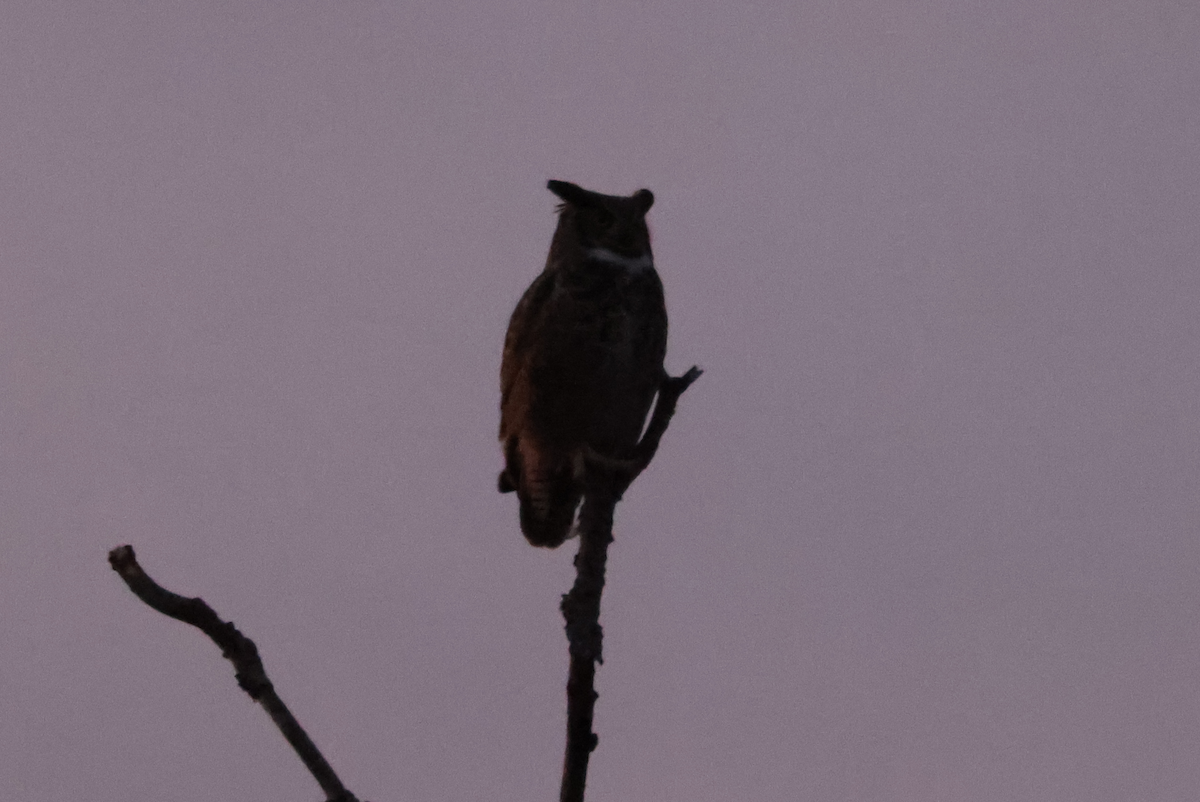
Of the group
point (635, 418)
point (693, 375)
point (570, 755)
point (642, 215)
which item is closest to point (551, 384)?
point (635, 418)

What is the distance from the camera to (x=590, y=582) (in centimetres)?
334

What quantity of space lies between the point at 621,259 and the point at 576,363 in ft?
2.30

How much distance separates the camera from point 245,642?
2.49m

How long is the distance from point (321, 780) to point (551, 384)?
12.3ft

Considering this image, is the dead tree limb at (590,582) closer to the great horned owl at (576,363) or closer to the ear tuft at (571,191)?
the great horned owl at (576,363)

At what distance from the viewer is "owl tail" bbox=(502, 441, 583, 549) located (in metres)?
6.39

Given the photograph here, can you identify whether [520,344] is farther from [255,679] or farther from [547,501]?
[255,679]

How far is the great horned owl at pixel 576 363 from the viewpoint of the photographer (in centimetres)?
609

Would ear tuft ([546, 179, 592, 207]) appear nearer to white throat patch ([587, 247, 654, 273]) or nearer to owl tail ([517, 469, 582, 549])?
white throat patch ([587, 247, 654, 273])

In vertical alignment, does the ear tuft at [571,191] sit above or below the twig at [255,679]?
above

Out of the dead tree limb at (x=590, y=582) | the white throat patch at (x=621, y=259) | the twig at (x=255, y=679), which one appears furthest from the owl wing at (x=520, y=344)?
the twig at (x=255, y=679)

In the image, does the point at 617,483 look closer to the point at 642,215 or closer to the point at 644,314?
the point at 644,314

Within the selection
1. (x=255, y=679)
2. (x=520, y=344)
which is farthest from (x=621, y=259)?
(x=255, y=679)

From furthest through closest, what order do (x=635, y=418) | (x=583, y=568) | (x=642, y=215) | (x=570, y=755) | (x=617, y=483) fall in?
(x=642, y=215) < (x=635, y=418) < (x=617, y=483) < (x=583, y=568) < (x=570, y=755)
